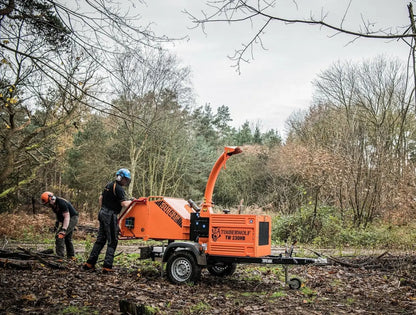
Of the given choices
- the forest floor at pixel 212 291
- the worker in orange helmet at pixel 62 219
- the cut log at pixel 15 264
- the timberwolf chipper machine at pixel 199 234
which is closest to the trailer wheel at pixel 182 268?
the timberwolf chipper machine at pixel 199 234

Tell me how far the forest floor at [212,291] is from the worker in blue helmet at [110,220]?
298mm

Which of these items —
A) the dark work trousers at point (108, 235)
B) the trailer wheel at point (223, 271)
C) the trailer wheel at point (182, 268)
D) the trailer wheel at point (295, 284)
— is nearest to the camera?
the trailer wheel at point (295, 284)

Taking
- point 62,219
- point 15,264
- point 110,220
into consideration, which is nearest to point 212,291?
point 110,220

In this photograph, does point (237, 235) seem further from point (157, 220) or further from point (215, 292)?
point (157, 220)

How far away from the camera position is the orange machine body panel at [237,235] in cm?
820

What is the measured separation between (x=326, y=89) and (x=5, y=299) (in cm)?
2389

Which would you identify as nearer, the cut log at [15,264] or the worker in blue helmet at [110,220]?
the cut log at [15,264]

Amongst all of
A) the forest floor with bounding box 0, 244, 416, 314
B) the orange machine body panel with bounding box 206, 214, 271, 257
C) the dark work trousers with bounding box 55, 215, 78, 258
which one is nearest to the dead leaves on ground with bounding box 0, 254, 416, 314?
the forest floor with bounding box 0, 244, 416, 314

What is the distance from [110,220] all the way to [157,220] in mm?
1036

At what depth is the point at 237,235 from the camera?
8.33 meters

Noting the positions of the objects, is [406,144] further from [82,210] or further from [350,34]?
[82,210]

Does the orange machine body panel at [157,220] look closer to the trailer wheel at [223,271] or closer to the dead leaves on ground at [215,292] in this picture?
the dead leaves on ground at [215,292]

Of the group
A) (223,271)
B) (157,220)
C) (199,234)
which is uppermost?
(157,220)

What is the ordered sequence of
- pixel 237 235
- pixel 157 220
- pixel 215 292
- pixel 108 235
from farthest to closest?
pixel 108 235
pixel 157 220
pixel 237 235
pixel 215 292
